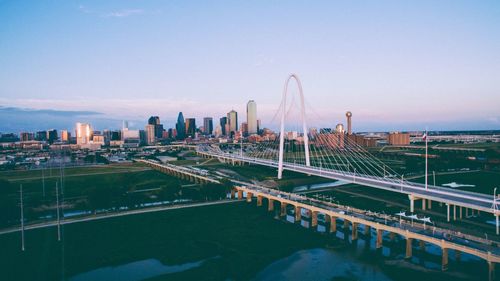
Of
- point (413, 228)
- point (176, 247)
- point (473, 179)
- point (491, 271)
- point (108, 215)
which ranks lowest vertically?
point (176, 247)

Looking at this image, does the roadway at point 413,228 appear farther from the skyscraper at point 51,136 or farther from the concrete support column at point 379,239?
the skyscraper at point 51,136

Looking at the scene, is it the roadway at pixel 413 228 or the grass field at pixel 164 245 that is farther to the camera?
the grass field at pixel 164 245

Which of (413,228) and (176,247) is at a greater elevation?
(413,228)

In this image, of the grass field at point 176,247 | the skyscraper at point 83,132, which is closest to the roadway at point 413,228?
the grass field at point 176,247

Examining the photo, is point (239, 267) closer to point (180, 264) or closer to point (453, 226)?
point (180, 264)

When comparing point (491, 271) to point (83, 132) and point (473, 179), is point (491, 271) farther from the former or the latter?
point (83, 132)

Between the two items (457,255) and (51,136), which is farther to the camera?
(51,136)

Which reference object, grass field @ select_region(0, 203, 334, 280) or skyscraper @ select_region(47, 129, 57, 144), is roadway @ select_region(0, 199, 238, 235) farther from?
skyscraper @ select_region(47, 129, 57, 144)

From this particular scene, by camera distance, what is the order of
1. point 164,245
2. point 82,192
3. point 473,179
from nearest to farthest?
point 164,245 < point 82,192 < point 473,179

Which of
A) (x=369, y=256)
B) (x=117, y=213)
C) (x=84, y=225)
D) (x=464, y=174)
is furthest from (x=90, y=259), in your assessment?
(x=464, y=174)

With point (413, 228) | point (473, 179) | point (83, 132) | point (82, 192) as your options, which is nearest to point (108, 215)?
point (82, 192)

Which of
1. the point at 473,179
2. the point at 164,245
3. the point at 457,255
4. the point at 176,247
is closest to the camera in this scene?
the point at 457,255
